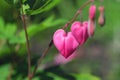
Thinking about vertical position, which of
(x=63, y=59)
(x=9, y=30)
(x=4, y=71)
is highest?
(x=9, y=30)

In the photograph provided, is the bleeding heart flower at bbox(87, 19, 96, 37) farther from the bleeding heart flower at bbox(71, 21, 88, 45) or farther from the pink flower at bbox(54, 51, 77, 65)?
the pink flower at bbox(54, 51, 77, 65)

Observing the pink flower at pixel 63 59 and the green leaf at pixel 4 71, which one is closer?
the green leaf at pixel 4 71

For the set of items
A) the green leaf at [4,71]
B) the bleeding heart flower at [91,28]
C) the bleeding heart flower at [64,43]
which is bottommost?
the green leaf at [4,71]

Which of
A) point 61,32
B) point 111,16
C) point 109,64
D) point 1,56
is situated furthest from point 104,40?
point 61,32

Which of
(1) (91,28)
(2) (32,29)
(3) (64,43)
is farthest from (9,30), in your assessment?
(1) (91,28)

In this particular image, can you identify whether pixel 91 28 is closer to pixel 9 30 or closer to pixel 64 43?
pixel 64 43

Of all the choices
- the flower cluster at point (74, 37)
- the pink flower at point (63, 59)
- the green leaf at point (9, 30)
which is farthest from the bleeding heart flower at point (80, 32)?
the pink flower at point (63, 59)

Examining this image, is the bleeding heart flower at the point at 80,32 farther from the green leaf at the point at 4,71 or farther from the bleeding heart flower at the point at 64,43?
the green leaf at the point at 4,71

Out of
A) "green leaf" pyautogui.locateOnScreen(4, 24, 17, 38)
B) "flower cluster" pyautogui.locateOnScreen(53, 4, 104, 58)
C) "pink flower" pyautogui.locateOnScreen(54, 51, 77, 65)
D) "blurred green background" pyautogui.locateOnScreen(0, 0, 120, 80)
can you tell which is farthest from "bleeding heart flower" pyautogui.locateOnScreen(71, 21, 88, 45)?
"pink flower" pyautogui.locateOnScreen(54, 51, 77, 65)
